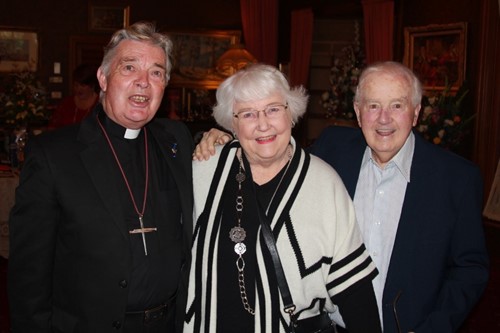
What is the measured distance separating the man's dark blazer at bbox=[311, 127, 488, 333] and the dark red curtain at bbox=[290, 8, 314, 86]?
7.72m

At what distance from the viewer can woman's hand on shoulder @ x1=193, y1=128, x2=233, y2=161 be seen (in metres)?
2.45

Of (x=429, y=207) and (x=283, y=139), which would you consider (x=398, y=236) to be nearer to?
(x=429, y=207)

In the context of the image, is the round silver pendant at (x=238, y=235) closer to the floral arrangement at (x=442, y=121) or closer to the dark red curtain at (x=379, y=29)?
the floral arrangement at (x=442, y=121)

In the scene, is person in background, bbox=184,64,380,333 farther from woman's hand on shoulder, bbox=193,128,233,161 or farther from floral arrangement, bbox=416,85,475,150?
floral arrangement, bbox=416,85,475,150

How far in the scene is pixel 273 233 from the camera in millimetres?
2219

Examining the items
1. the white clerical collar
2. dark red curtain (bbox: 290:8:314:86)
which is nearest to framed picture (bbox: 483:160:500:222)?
dark red curtain (bbox: 290:8:314:86)

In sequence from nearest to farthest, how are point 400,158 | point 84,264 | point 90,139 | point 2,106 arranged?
point 84,264, point 90,139, point 400,158, point 2,106

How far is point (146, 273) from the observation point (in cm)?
218

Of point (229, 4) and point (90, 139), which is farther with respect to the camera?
point (229, 4)

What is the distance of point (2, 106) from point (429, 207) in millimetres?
4574

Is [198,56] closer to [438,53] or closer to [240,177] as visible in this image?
[438,53]

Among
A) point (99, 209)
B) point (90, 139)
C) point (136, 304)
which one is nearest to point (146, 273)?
point (136, 304)

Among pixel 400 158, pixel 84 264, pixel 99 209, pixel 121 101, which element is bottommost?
pixel 84 264

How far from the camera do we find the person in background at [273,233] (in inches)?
86.9
